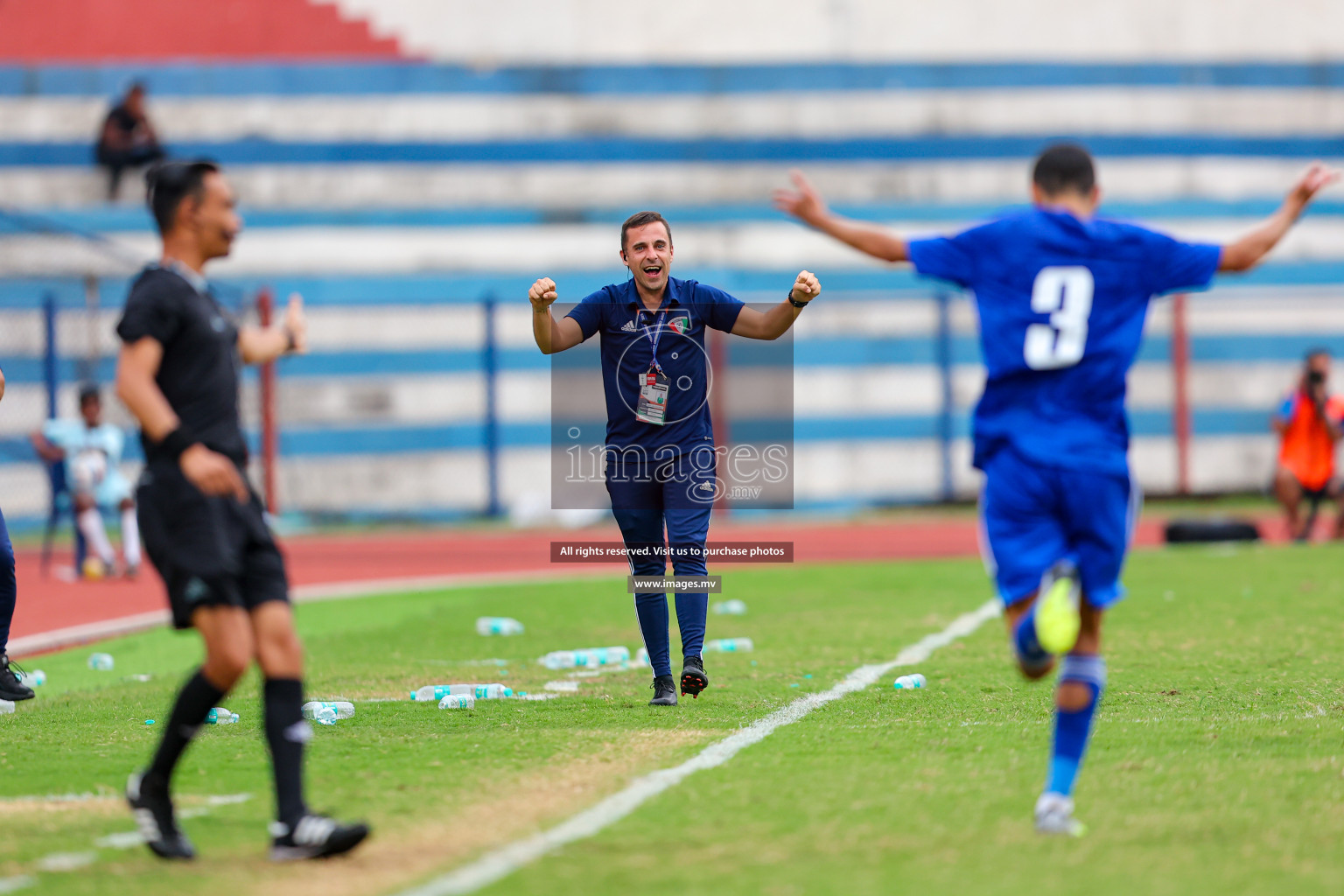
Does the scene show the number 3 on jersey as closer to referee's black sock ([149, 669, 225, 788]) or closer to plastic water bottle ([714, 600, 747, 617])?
referee's black sock ([149, 669, 225, 788])

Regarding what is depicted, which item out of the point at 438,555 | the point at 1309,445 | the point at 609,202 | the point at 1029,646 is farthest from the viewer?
the point at 609,202

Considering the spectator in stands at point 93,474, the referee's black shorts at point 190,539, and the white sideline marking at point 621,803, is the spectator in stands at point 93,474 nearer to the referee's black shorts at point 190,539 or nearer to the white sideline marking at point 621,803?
the white sideline marking at point 621,803

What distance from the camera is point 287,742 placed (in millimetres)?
4855

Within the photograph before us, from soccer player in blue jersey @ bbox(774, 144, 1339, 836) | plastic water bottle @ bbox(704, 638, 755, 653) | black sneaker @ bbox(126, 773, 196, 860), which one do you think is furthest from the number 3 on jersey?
plastic water bottle @ bbox(704, 638, 755, 653)

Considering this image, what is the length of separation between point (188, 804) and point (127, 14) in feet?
82.1

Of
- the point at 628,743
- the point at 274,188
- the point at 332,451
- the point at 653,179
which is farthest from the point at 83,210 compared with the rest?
the point at 628,743

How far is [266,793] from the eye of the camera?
5.77m

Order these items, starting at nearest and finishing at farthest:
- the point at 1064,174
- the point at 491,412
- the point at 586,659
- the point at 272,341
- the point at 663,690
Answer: the point at 1064,174, the point at 272,341, the point at 663,690, the point at 586,659, the point at 491,412

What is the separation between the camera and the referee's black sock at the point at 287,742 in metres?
4.78

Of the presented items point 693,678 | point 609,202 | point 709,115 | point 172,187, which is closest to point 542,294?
point 693,678

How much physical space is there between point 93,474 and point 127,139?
34.6 feet

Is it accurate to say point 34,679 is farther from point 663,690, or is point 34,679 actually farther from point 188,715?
point 188,715

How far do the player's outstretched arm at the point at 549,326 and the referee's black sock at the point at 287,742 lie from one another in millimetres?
2543

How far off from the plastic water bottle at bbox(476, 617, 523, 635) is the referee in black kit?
6.22m
